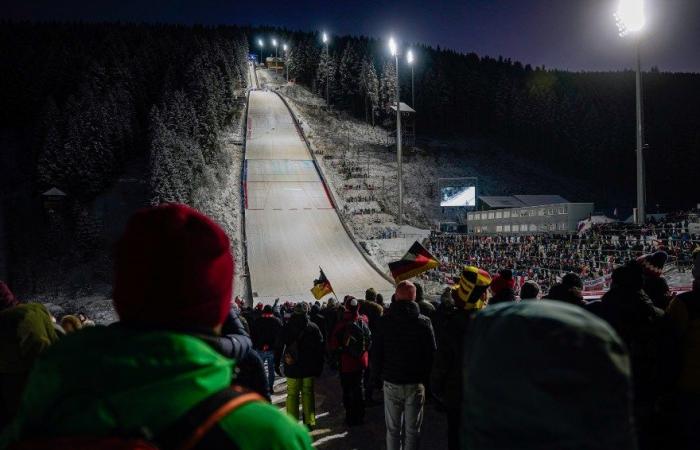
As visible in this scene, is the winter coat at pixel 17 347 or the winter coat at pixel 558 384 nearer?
the winter coat at pixel 558 384

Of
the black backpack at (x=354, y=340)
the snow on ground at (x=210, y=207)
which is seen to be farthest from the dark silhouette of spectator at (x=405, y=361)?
the snow on ground at (x=210, y=207)

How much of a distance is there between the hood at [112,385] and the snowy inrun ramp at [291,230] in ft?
86.8

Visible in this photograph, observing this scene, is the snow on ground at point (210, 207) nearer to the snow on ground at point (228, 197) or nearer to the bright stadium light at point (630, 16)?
the snow on ground at point (228, 197)

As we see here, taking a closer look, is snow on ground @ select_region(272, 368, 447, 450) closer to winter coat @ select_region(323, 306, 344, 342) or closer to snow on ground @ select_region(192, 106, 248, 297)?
winter coat @ select_region(323, 306, 344, 342)

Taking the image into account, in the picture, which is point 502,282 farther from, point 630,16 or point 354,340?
point 630,16

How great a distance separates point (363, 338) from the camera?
23.7ft

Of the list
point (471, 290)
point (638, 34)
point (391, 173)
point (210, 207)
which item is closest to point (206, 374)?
point (471, 290)

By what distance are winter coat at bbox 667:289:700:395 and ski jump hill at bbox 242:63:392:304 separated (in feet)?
78.6

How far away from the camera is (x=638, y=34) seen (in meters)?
21.3

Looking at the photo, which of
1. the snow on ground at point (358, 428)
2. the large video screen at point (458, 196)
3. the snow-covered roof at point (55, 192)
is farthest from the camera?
the large video screen at point (458, 196)

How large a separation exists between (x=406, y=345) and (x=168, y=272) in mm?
4099

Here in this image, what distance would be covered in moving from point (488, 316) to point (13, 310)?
3.44m

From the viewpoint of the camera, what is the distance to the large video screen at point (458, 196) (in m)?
44.9

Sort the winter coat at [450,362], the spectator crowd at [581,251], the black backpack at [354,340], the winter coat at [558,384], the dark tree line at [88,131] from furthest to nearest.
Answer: the dark tree line at [88,131] < the spectator crowd at [581,251] < the black backpack at [354,340] < the winter coat at [450,362] < the winter coat at [558,384]
